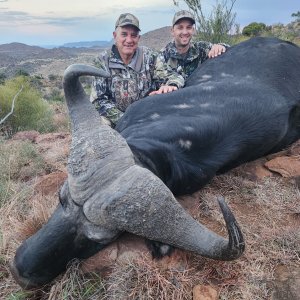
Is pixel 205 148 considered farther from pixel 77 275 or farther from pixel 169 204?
pixel 77 275

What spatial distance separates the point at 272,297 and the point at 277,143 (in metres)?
1.66

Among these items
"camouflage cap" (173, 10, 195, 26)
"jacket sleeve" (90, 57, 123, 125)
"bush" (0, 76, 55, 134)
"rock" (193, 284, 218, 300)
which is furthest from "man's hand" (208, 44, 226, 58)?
"bush" (0, 76, 55, 134)

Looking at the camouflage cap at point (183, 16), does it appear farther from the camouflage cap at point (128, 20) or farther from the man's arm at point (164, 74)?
the camouflage cap at point (128, 20)

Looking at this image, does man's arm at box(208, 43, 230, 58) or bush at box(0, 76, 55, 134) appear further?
bush at box(0, 76, 55, 134)

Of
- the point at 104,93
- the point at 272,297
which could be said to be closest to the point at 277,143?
the point at 272,297

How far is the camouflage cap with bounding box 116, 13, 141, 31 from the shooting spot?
5180 mm

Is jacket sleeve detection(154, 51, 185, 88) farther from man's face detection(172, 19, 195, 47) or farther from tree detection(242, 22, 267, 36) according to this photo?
tree detection(242, 22, 267, 36)

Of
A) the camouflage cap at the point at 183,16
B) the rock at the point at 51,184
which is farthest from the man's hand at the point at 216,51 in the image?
the rock at the point at 51,184

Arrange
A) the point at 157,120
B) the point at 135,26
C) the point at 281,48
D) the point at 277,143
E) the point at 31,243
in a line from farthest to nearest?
the point at 135,26 → the point at 281,48 → the point at 277,143 → the point at 157,120 → the point at 31,243

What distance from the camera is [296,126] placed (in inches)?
161

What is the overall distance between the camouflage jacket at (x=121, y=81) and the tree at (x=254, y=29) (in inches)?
551

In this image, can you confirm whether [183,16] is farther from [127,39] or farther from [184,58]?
[127,39]

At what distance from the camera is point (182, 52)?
5742mm

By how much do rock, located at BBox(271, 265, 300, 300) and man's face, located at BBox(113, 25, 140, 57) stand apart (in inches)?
131
